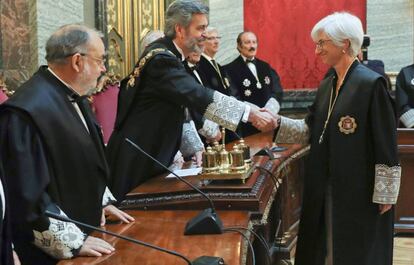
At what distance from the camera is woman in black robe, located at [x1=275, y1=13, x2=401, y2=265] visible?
11.0 ft

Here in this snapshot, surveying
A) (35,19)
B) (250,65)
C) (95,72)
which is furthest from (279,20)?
(95,72)

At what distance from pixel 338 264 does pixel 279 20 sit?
536cm

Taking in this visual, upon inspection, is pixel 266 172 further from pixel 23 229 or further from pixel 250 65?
pixel 250 65

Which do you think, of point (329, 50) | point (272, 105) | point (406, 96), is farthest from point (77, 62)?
point (406, 96)

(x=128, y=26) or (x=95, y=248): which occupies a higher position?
(x=128, y=26)

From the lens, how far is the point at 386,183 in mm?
3334

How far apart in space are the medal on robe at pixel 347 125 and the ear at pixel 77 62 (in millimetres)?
1557

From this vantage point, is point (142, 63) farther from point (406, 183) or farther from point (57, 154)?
point (406, 183)

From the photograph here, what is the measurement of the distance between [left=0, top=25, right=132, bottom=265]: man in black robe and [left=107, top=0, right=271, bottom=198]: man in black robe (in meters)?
0.66

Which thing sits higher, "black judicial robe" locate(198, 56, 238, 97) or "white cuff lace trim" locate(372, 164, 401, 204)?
"black judicial robe" locate(198, 56, 238, 97)

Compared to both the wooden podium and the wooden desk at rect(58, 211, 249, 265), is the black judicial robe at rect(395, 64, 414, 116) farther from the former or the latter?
the wooden desk at rect(58, 211, 249, 265)

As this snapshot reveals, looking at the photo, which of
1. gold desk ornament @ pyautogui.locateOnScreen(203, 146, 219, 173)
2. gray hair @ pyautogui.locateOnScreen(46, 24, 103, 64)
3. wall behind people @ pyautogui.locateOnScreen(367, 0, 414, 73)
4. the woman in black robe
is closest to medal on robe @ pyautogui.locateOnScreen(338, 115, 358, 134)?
the woman in black robe

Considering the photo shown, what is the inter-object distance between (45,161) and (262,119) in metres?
1.66

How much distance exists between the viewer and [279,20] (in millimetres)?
8375
